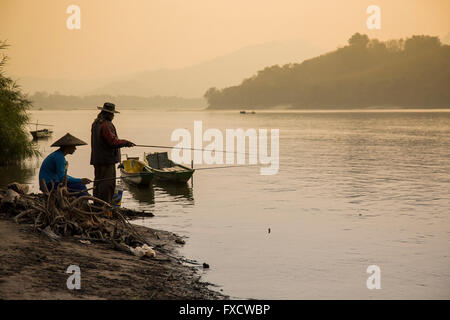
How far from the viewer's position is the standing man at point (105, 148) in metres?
11.7

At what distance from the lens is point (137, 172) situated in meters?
25.7

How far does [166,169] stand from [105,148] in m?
14.5

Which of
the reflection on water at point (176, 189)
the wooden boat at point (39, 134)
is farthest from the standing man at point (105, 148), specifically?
the wooden boat at point (39, 134)

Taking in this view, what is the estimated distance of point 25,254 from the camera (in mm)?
9148

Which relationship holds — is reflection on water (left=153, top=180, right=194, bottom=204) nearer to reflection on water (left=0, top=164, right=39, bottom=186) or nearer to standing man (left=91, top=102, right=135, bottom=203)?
reflection on water (left=0, top=164, right=39, bottom=186)

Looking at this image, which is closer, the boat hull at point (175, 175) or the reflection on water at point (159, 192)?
the reflection on water at point (159, 192)

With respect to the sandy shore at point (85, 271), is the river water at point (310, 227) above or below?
below

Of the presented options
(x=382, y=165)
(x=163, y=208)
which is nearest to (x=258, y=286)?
(x=163, y=208)

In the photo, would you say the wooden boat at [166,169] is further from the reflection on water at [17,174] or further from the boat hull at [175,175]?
the reflection on water at [17,174]

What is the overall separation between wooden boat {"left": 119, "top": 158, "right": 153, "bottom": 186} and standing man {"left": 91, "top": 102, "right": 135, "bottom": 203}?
11.2m

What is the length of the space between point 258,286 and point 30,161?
30.3 metres

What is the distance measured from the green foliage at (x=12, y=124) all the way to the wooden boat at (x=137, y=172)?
329 inches

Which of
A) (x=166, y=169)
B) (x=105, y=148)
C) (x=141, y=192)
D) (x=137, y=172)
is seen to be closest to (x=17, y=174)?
(x=137, y=172)
